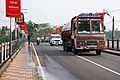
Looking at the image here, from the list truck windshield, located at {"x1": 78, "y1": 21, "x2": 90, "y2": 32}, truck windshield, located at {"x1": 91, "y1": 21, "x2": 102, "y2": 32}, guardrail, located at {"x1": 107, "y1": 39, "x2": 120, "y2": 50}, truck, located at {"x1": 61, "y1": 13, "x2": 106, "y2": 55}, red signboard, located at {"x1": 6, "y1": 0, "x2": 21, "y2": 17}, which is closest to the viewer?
red signboard, located at {"x1": 6, "y1": 0, "x2": 21, "y2": 17}

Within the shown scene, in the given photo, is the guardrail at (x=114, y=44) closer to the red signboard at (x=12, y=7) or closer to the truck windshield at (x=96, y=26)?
the truck windshield at (x=96, y=26)

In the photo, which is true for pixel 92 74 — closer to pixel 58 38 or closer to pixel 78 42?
pixel 78 42

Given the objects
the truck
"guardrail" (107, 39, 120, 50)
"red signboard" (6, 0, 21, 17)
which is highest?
"red signboard" (6, 0, 21, 17)

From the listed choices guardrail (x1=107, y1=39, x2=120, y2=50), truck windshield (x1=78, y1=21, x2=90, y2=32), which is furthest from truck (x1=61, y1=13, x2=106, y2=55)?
guardrail (x1=107, y1=39, x2=120, y2=50)

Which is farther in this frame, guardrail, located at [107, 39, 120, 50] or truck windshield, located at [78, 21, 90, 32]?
guardrail, located at [107, 39, 120, 50]

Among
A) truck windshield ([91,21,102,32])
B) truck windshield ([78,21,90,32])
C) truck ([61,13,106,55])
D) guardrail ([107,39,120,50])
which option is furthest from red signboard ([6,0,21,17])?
guardrail ([107,39,120,50])

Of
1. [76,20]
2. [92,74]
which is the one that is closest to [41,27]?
[76,20]

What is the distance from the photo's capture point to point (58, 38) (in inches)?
A: 2183

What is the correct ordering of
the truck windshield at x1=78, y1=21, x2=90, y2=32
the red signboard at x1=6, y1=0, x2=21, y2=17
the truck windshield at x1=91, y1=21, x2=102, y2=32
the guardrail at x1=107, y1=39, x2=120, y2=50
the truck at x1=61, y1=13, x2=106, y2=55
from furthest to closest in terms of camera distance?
the guardrail at x1=107, y1=39, x2=120, y2=50
the truck windshield at x1=91, y1=21, x2=102, y2=32
the truck windshield at x1=78, y1=21, x2=90, y2=32
the truck at x1=61, y1=13, x2=106, y2=55
the red signboard at x1=6, y1=0, x2=21, y2=17

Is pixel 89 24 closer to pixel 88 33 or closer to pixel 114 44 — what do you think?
pixel 88 33

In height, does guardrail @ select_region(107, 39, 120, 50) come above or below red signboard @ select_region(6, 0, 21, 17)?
below

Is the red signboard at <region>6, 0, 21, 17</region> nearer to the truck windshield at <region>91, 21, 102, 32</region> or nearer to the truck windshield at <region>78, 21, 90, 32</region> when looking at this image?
the truck windshield at <region>78, 21, 90, 32</region>

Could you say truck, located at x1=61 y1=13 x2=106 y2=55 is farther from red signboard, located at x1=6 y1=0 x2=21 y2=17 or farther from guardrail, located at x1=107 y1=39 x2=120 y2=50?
red signboard, located at x1=6 y1=0 x2=21 y2=17

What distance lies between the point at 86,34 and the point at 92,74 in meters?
11.9
